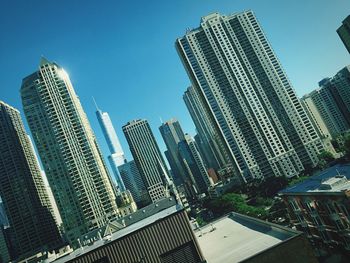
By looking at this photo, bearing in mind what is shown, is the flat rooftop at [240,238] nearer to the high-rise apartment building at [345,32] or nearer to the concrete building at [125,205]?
the concrete building at [125,205]

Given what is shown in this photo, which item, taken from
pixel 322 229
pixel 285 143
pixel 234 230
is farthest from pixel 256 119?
pixel 234 230

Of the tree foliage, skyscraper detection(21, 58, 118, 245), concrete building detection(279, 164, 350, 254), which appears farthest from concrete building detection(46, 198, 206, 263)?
skyscraper detection(21, 58, 118, 245)

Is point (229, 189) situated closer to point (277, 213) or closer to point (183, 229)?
point (277, 213)

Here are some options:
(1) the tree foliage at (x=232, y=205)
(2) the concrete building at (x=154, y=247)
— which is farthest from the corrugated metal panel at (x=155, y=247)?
(1) the tree foliage at (x=232, y=205)

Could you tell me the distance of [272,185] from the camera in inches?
5143

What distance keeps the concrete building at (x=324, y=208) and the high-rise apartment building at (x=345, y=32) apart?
11405cm

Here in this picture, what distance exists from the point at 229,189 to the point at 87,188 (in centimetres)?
7482

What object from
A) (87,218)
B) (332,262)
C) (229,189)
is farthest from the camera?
(229,189)

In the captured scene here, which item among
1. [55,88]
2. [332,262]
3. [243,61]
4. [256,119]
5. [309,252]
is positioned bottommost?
[332,262]

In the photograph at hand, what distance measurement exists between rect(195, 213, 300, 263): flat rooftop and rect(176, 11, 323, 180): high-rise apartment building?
11536 cm

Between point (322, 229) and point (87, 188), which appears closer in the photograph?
point (322, 229)

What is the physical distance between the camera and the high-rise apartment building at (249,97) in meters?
144

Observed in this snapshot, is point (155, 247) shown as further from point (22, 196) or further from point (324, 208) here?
point (22, 196)

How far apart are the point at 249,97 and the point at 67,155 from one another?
88.9 m
